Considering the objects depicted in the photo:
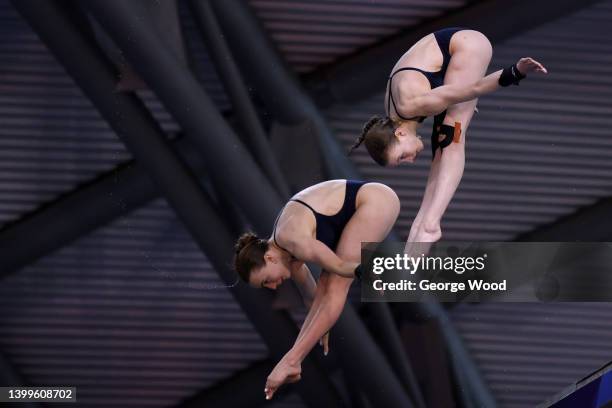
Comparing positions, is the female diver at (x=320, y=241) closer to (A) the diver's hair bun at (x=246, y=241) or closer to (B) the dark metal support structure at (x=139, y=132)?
(A) the diver's hair bun at (x=246, y=241)

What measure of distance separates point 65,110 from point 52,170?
1.95 ft

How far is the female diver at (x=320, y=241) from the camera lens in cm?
700

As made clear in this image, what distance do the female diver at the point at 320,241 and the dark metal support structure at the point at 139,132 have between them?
6.95ft

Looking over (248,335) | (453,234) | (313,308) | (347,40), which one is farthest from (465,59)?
(248,335)

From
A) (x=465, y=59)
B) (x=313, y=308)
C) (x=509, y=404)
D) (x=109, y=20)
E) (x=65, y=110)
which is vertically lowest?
(x=313, y=308)

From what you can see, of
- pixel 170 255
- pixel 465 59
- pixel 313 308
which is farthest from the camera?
pixel 170 255

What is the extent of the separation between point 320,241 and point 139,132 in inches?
124

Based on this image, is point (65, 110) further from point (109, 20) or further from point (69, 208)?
point (109, 20)

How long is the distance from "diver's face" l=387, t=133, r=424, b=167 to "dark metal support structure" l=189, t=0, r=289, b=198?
2637mm

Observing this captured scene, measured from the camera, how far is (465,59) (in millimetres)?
6891

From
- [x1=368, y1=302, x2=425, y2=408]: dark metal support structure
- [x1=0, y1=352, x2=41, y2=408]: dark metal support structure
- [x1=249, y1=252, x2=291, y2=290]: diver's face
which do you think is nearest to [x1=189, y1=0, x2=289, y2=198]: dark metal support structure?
[x1=368, y1=302, x2=425, y2=408]: dark metal support structure

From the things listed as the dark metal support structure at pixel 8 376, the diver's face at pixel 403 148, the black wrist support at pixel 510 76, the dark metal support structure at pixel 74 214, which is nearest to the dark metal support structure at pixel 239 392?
the dark metal support structure at pixel 8 376

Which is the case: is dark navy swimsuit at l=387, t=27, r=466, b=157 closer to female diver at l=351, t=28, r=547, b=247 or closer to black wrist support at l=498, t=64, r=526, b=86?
female diver at l=351, t=28, r=547, b=247

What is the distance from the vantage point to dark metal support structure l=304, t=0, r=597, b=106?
10070 millimetres
